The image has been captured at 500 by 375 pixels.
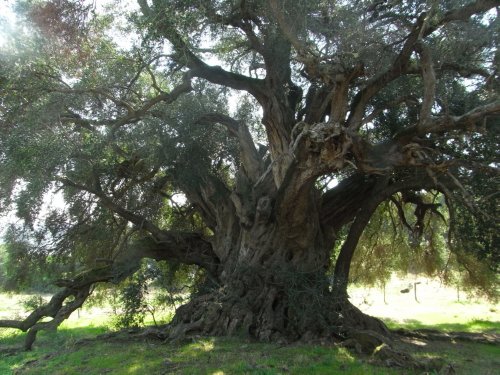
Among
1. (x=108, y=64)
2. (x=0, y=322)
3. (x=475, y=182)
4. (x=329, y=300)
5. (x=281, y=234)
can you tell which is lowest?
(x=0, y=322)

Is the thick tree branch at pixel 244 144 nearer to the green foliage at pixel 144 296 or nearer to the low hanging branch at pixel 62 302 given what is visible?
the green foliage at pixel 144 296

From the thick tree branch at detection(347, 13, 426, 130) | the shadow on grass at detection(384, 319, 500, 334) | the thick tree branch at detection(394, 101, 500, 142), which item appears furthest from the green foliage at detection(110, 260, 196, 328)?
the shadow on grass at detection(384, 319, 500, 334)

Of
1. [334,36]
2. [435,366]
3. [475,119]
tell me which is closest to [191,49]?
[334,36]

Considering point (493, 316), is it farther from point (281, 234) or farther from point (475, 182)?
point (281, 234)

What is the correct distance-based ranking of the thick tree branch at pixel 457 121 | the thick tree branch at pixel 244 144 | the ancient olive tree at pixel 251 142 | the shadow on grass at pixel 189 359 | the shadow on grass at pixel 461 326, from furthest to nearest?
1. the shadow on grass at pixel 461 326
2. the thick tree branch at pixel 244 144
3. the ancient olive tree at pixel 251 142
4. the thick tree branch at pixel 457 121
5. the shadow on grass at pixel 189 359

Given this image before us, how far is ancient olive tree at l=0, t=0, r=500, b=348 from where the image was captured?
966 cm

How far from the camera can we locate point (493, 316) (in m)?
21.8

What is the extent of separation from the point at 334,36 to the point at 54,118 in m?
6.61

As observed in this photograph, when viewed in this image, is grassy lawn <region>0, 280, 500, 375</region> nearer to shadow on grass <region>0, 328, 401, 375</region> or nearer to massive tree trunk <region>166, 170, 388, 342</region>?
shadow on grass <region>0, 328, 401, 375</region>

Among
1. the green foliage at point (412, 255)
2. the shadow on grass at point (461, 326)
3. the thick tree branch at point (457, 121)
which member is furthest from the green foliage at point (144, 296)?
the shadow on grass at point (461, 326)

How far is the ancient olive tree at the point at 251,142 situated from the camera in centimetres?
966

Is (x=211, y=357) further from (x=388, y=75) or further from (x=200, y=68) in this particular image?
(x=200, y=68)

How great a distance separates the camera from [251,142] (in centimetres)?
1345

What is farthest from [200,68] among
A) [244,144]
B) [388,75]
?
[388,75]
